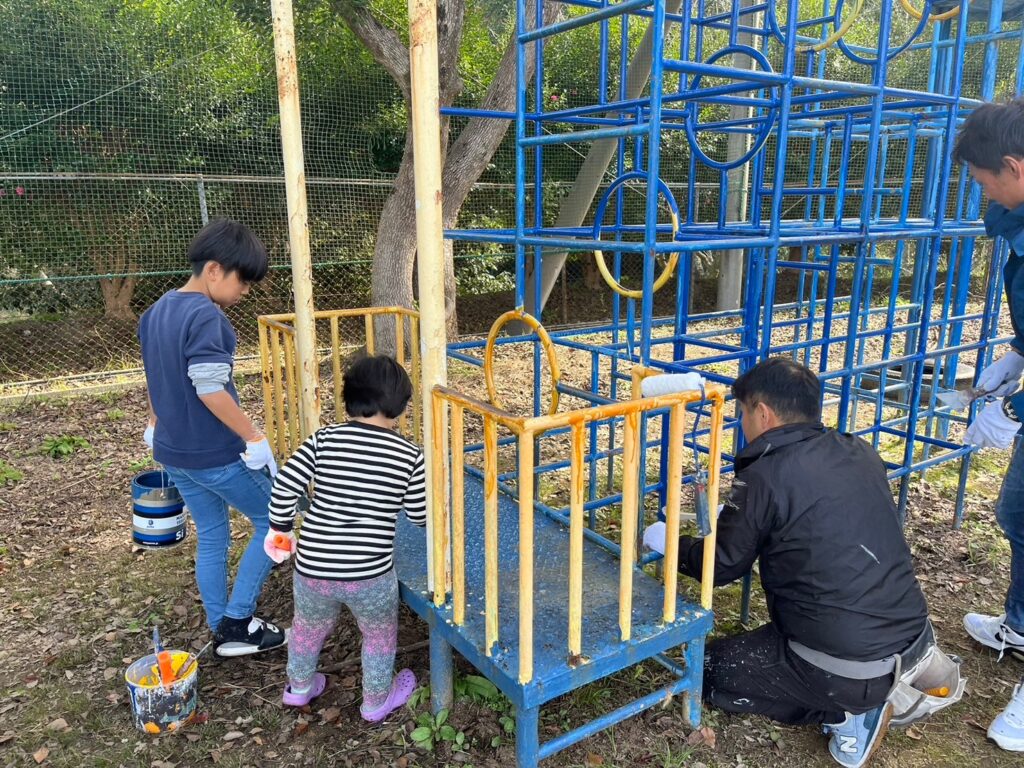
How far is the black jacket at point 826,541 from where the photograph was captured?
2264 millimetres

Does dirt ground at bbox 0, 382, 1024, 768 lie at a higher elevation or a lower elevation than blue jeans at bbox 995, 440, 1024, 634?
lower

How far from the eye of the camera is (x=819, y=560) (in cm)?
227

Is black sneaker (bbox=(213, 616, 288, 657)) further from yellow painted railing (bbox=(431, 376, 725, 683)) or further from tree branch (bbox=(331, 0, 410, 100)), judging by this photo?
tree branch (bbox=(331, 0, 410, 100))

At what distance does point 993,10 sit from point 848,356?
210 centimetres

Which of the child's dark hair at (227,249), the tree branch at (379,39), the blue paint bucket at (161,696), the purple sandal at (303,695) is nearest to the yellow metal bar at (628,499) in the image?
the purple sandal at (303,695)

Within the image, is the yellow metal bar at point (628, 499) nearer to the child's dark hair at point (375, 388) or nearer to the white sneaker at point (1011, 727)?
the child's dark hair at point (375, 388)

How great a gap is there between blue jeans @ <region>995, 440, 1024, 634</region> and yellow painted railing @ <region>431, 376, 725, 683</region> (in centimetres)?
142

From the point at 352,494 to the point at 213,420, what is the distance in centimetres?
69

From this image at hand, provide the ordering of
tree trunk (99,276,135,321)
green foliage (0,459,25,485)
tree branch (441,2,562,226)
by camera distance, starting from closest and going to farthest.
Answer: green foliage (0,459,25,485), tree branch (441,2,562,226), tree trunk (99,276,135,321)

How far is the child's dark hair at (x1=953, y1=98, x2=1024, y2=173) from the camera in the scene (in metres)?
2.33

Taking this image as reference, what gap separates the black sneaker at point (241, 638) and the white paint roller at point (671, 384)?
5.96ft

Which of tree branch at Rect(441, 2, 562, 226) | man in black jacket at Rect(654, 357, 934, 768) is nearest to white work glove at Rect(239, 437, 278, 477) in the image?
man in black jacket at Rect(654, 357, 934, 768)

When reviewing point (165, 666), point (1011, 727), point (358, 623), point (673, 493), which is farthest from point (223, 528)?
point (1011, 727)

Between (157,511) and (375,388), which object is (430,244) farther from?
(157,511)
